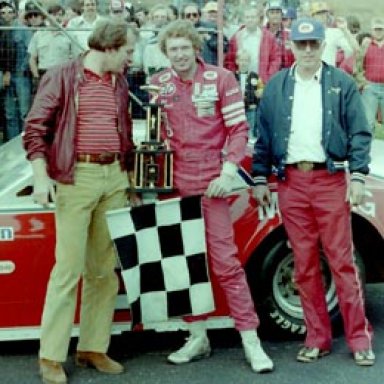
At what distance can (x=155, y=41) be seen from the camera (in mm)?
7559

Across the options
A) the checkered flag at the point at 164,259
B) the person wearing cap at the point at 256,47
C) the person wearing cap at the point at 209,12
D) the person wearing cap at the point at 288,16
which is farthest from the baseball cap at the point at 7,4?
the checkered flag at the point at 164,259

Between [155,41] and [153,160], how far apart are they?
10.8 feet

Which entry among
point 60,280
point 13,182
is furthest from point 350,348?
point 13,182

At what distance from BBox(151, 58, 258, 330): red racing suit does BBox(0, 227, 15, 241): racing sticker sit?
85 cm

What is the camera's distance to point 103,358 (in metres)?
4.58

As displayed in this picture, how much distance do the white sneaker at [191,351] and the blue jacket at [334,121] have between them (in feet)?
3.15

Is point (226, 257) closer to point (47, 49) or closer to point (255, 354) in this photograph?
point (255, 354)

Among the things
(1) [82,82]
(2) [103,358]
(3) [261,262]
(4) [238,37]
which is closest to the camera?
(1) [82,82]

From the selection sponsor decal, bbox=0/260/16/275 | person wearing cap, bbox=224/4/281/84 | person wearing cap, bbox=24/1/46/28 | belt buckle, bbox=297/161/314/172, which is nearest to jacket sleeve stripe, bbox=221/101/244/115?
belt buckle, bbox=297/161/314/172

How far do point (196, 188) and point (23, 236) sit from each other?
889 millimetres

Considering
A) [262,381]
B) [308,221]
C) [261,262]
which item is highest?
[308,221]

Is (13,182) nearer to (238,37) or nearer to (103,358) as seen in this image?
(103,358)

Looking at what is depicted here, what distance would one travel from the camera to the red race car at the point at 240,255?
4473 millimetres

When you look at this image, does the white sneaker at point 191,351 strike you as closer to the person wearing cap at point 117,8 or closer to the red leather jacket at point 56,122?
the red leather jacket at point 56,122
